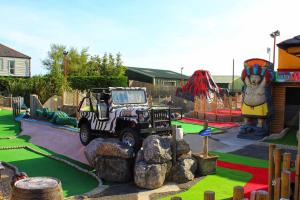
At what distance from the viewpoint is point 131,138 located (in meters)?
11.1

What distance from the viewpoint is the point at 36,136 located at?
16406mm

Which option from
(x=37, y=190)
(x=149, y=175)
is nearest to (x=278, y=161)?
(x=37, y=190)

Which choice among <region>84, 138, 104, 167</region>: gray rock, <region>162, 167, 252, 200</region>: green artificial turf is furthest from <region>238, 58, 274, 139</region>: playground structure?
<region>84, 138, 104, 167</region>: gray rock

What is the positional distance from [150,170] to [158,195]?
0.73 meters

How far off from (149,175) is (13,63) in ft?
116

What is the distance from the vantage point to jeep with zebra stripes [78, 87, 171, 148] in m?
10.9

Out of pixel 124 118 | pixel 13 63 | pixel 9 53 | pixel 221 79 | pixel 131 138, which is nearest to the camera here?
pixel 131 138

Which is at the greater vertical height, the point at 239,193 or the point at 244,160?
the point at 239,193

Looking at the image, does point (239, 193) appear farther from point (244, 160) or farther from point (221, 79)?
point (221, 79)

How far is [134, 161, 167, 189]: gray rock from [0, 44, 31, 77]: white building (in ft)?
113

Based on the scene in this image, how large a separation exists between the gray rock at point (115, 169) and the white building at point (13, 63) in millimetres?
33349

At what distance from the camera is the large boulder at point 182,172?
30.9ft

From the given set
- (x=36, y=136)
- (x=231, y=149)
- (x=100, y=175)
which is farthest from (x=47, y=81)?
(x=100, y=175)

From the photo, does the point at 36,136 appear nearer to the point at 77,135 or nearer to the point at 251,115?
the point at 77,135
